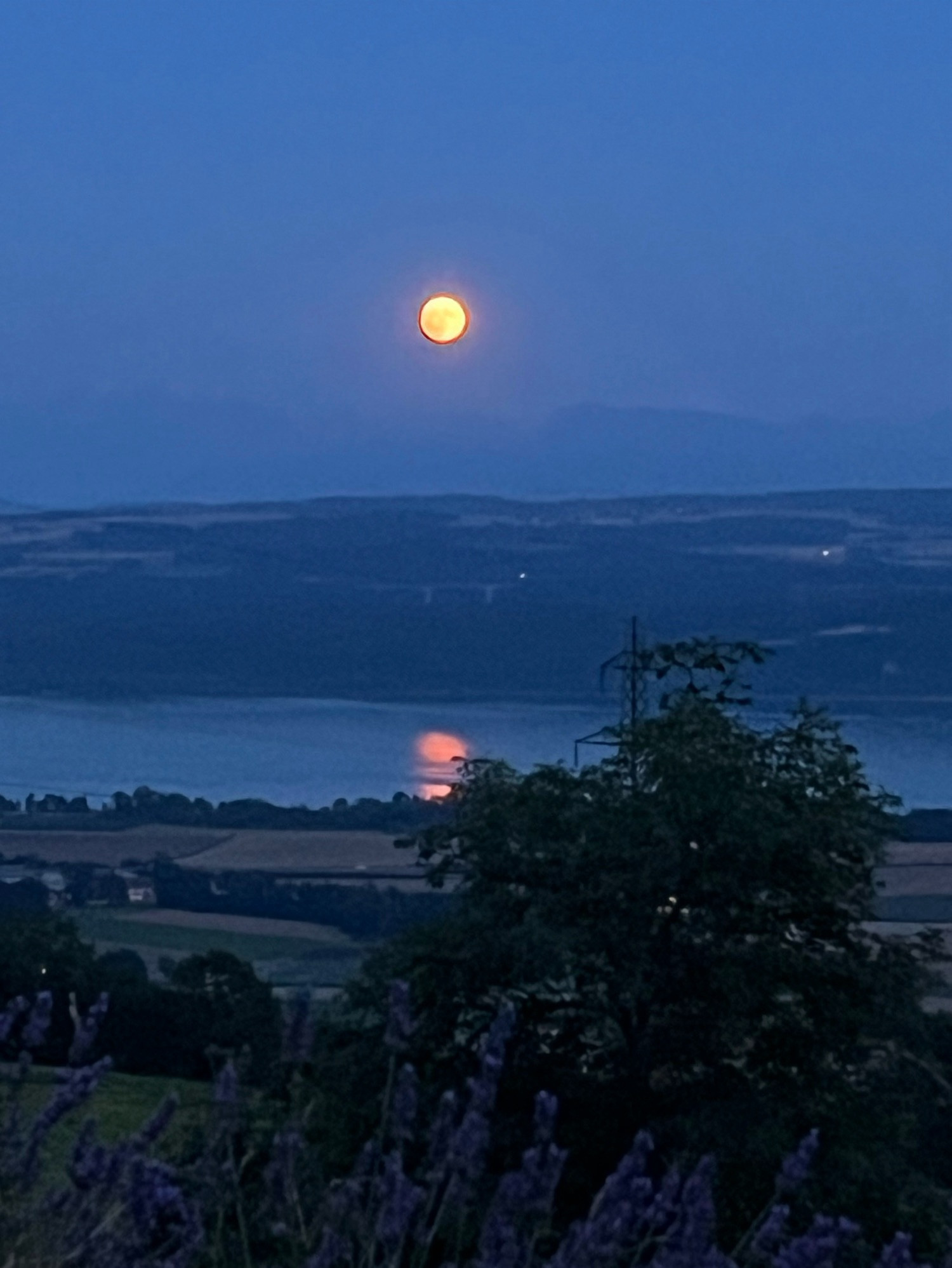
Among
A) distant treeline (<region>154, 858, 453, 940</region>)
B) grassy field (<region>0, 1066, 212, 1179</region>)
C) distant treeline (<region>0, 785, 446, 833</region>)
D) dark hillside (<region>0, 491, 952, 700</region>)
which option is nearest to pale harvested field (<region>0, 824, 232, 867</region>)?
distant treeline (<region>0, 785, 446, 833</region>)

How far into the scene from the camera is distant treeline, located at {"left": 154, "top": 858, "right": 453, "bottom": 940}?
2097 cm

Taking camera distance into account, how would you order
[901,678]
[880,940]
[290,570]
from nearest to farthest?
[880,940], [901,678], [290,570]

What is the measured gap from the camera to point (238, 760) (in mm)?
43156

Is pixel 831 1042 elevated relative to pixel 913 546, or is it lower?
lower

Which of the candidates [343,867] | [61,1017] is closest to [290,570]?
[343,867]

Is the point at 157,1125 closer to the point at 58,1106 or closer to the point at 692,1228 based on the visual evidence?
the point at 58,1106

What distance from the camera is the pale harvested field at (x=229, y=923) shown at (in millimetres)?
21953

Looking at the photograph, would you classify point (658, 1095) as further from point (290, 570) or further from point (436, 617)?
point (290, 570)

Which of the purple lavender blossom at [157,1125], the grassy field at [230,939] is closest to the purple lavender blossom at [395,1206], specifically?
the purple lavender blossom at [157,1125]

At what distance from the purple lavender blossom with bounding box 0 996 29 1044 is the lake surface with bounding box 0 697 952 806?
882 inches

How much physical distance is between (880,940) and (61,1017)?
523cm

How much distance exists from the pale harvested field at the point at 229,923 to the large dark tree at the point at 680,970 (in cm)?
1095

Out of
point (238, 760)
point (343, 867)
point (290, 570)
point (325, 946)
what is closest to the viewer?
point (325, 946)

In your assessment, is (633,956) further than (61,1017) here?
No
